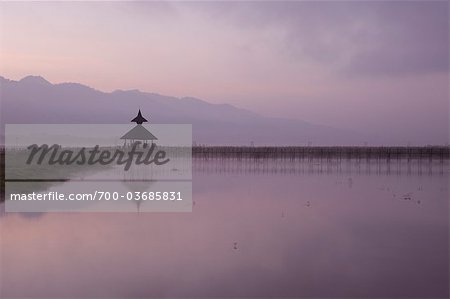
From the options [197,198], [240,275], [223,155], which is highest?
[223,155]

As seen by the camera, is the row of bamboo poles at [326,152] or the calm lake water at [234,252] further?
the row of bamboo poles at [326,152]

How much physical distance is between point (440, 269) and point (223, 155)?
146ft

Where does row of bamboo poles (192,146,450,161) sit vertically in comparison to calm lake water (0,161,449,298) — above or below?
above

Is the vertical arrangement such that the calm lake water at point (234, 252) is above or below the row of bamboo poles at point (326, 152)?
below

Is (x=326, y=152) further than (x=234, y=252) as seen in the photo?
Yes

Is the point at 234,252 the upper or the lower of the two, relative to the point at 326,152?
lower

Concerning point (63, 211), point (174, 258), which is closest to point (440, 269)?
point (174, 258)

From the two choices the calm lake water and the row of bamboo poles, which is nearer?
the calm lake water

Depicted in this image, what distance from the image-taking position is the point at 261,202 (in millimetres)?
16812

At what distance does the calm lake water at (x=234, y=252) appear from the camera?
7.20 m

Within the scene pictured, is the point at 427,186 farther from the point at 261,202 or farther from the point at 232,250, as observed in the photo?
the point at 232,250

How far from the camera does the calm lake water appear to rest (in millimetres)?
7195

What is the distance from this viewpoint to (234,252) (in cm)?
935

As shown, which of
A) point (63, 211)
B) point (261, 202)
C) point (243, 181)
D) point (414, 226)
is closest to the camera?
point (414, 226)
